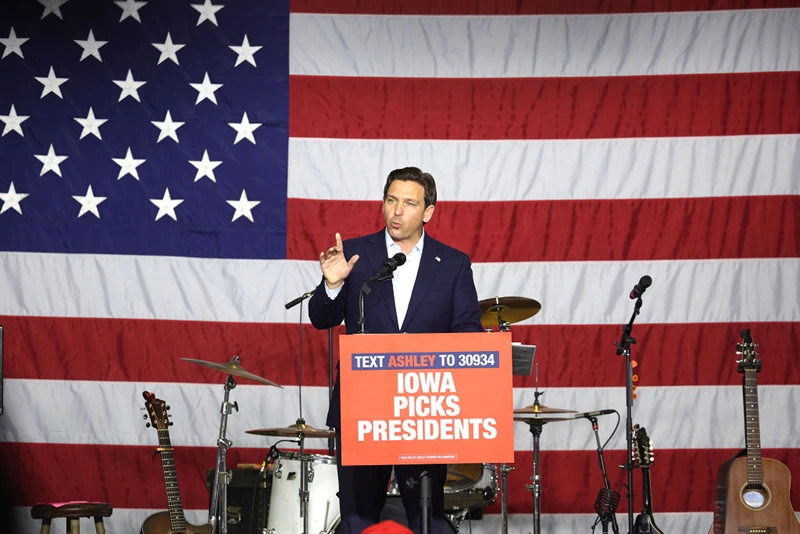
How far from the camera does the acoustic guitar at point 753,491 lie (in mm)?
4422

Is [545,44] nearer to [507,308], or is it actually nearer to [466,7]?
[466,7]

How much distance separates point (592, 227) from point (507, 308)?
1.13 meters

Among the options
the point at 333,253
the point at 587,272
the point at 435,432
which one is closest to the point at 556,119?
the point at 587,272

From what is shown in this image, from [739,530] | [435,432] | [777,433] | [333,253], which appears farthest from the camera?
[777,433]

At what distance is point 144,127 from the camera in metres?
5.62

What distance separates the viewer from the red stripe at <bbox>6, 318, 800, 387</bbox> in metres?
5.43

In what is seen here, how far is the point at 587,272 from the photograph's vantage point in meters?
5.51

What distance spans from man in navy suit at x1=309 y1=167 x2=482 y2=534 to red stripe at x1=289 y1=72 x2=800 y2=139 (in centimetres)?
234

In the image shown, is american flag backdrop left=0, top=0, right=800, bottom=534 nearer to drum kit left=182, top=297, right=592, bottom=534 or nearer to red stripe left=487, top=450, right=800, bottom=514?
red stripe left=487, top=450, right=800, bottom=514

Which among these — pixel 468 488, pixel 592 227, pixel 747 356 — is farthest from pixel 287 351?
pixel 747 356

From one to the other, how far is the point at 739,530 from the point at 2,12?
5.06 m

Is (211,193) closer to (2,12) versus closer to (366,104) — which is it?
(366,104)

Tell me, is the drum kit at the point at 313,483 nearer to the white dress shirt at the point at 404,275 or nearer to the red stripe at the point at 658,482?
the red stripe at the point at 658,482

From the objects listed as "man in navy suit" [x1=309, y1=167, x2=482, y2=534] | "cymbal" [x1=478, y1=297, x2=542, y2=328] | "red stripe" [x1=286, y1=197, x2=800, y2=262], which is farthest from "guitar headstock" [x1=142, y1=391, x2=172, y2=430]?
"man in navy suit" [x1=309, y1=167, x2=482, y2=534]
